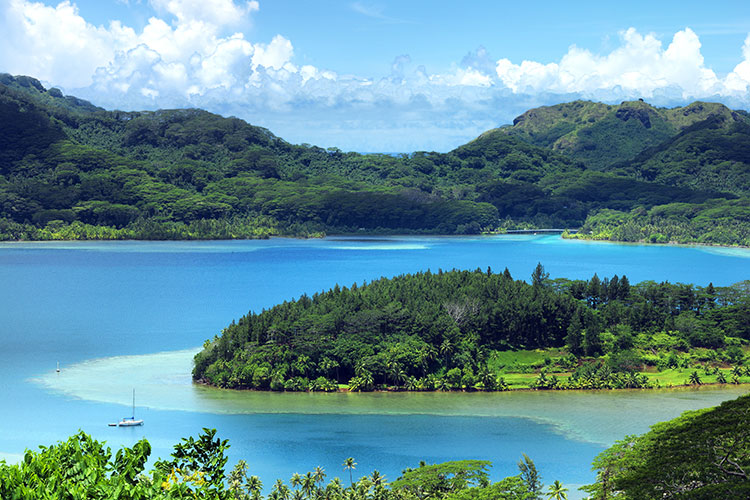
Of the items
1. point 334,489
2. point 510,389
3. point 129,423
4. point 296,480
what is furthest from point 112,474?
point 510,389

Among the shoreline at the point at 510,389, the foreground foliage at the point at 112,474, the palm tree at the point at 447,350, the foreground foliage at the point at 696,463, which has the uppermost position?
the foreground foliage at the point at 112,474

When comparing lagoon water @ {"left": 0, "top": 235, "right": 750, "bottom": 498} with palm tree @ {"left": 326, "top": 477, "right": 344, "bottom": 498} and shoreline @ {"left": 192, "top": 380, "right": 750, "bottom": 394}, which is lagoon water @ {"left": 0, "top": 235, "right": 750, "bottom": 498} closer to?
shoreline @ {"left": 192, "top": 380, "right": 750, "bottom": 394}

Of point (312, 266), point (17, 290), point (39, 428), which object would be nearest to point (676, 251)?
point (312, 266)

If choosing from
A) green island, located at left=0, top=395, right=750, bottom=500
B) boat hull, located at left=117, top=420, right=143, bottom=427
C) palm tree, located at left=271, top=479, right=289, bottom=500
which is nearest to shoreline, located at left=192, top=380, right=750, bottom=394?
boat hull, located at left=117, top=420, right=143, bottom=427

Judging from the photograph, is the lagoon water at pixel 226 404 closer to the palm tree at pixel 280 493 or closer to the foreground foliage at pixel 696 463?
the palm tree at pixel 280 493

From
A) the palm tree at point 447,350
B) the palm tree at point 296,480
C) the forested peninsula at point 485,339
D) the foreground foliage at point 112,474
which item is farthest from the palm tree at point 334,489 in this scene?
the palm tree at point 447,350

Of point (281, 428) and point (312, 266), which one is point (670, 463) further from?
point (312, 266)

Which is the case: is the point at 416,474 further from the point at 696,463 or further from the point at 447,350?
the point at 447,350
